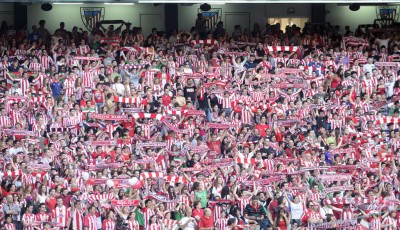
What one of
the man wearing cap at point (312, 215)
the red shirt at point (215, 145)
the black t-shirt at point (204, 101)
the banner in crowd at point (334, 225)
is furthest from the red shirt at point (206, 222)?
the black t-shirt at point (204, 101)

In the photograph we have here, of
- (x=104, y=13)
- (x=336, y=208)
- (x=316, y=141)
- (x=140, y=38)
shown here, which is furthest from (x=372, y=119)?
(x=104, y=13)

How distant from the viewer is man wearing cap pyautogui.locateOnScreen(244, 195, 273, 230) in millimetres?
33438

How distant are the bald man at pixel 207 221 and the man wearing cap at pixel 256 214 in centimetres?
94

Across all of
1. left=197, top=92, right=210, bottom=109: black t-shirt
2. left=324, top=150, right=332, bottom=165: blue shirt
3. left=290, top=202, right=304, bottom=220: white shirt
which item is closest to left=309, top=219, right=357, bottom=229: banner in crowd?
left=290, top=202, right=304, bottom=220: white shirt

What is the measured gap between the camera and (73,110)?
1443 inches

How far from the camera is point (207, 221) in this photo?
Answer: 3303 centimetres

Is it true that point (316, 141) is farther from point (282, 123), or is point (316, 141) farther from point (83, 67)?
point (83, 67)

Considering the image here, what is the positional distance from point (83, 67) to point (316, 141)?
261 inches

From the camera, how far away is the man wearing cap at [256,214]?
33.4 metres

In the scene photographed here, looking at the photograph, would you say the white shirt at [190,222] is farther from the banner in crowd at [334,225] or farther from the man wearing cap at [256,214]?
the banner in crowd at [334,225]

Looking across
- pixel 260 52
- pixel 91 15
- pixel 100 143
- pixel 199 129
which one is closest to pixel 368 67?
pixel 260 52

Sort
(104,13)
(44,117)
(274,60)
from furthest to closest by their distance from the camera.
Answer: (104,13), (274,60), (44,117)

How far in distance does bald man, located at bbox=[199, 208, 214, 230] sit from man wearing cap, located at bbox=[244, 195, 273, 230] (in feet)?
3.07

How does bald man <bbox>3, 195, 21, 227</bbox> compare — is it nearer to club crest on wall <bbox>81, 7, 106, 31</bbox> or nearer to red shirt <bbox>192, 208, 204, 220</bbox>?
red shirt <bbox>192, 208, 204, 220</bbox>
